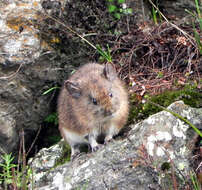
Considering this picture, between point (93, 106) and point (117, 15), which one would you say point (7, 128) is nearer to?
point (93, 106)

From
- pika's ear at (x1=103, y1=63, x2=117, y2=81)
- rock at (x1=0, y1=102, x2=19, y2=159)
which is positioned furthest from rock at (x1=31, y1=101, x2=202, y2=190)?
rock at (x1=0, y1=102, x2=19, y2=159)

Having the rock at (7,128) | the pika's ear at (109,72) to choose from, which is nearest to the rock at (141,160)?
the pika's ear at (109,72)

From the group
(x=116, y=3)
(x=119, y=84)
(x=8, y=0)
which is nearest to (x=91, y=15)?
(x=116, y=3)

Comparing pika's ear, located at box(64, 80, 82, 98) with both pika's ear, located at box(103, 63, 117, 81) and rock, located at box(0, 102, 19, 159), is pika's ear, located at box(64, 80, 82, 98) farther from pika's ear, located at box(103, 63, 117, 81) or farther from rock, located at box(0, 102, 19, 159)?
rock, located at box(0, 102, 19, 159)

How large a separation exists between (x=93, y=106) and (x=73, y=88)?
43 centimetres

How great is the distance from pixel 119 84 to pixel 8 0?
312 cm

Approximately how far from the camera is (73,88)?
4781 millimetres

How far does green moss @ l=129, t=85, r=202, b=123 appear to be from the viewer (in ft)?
15.8

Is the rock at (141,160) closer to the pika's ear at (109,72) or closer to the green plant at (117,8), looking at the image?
the pika's ear at (109,72)

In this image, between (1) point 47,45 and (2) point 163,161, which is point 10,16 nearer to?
(1) point 47,45

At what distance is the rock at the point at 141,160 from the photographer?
3975 mm

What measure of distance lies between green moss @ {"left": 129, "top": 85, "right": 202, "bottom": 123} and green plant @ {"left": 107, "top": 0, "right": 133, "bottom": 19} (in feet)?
7.39

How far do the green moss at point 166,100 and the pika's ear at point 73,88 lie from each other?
1.00 m

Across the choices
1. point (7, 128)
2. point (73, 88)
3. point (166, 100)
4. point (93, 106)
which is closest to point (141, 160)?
point (93, 106)
